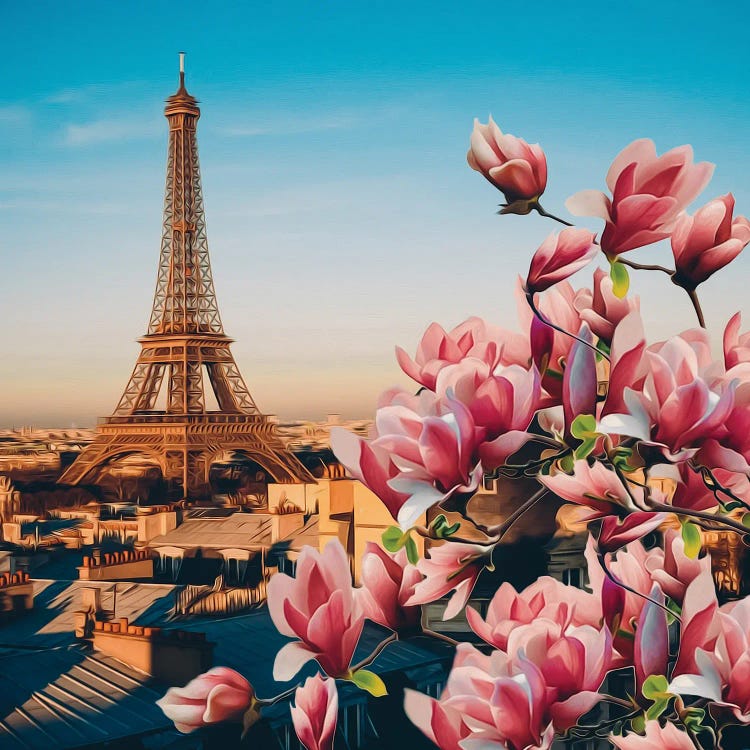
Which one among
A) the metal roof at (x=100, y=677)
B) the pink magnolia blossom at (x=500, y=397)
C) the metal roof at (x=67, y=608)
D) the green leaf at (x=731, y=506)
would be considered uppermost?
the pink magnolia blossom at (x=500, y=397)

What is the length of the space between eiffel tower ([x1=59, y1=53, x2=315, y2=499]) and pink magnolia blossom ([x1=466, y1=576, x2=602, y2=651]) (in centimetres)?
2890

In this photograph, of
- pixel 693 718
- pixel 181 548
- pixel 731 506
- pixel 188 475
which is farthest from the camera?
pixel 188 475

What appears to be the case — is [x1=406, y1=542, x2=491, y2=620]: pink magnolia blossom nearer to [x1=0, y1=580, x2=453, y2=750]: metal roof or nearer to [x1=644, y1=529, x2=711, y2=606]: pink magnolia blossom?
[x1=644, y1=529, x2=711, y2=606]: pink magnolia blossom

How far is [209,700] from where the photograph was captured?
1775mm

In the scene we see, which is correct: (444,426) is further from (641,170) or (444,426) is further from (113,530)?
(113,530)

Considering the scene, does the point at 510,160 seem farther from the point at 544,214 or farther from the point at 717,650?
the point at 717,650

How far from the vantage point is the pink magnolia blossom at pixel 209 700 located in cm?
179

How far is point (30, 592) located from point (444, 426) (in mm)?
14384

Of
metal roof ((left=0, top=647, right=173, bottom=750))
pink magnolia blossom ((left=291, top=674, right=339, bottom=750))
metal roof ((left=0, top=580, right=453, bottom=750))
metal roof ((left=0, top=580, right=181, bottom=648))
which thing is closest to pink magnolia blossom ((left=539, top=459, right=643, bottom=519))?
pink magnolia blossom ((left=291, top=674, right=339, bottom=750))

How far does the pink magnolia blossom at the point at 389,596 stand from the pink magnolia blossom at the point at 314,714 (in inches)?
5.6

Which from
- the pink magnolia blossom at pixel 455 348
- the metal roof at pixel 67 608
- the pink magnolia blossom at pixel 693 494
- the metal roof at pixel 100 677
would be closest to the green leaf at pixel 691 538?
the pink magnolia blossom at pixel 693 494

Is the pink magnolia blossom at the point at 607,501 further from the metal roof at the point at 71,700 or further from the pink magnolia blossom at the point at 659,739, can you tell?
the metal roof at the point at 71,700

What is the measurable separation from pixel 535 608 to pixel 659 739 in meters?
0.30

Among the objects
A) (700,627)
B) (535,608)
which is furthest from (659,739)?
(535,608)
